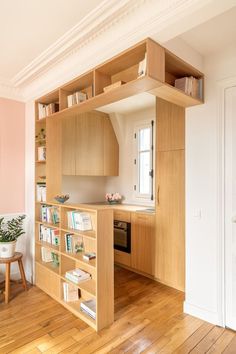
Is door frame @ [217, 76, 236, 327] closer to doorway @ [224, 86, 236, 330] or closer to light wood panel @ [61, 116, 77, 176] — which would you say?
doorway @ [224, 86, 236, 330]

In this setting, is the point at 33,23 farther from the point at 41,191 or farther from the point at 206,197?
the point at 206,197

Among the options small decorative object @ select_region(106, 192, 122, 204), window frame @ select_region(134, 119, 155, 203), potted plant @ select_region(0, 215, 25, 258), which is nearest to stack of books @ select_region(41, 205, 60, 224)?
potted plant @ select_region(0, 215, 25, 258)

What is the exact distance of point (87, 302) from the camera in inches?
102

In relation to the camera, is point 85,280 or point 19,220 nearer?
point 85,280

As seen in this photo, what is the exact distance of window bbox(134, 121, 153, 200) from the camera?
4.26 metres

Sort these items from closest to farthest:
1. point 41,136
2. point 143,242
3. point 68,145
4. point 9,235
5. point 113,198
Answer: point 9,235 < point 41,136 < point 143,242 < point 68,145 < point 113,198

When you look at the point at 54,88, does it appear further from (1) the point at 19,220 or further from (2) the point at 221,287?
(2) the point at 221,287

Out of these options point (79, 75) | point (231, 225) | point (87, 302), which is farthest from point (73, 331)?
point (79, 75)

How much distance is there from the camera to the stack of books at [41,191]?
3273mm

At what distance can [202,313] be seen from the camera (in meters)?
2.48

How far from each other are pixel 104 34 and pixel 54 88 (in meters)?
1.10

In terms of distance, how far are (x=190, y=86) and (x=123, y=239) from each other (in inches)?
98.9

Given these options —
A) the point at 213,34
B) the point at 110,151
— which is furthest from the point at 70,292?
the point at 213,34

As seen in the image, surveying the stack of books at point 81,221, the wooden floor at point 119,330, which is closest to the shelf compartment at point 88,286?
the wooden floor at point 119,330
